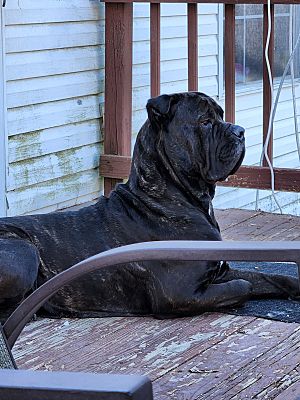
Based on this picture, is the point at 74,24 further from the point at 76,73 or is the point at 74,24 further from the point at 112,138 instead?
the point at 112,138

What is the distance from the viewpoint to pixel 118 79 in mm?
6879

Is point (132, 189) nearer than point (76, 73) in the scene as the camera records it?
Yes

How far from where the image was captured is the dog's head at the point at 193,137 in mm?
4387

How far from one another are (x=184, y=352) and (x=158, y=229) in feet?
2.25

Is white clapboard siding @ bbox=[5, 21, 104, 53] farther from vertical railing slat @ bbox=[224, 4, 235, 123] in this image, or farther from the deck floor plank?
the deck floor plank

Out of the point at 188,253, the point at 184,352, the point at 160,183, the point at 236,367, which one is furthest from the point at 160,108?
the point at 188,253

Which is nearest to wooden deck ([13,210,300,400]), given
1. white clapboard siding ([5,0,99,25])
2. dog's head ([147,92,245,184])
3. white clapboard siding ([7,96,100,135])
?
dog's head ([147,92,245,184])

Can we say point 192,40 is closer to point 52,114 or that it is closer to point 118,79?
point 118,79

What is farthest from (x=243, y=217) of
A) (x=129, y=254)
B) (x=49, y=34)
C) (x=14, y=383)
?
(x=14, y=383)

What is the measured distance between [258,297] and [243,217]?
76.0 inches

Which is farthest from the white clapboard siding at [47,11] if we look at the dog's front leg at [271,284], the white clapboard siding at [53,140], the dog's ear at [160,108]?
the dog's front leg at [271,284]

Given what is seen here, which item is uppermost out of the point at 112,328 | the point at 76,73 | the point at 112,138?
the point at 76,73

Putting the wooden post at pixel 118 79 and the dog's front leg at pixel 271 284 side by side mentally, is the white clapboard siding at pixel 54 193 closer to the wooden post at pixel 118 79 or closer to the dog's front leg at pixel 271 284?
the wooden post at pixel 118 79

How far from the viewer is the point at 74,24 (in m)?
6.73
